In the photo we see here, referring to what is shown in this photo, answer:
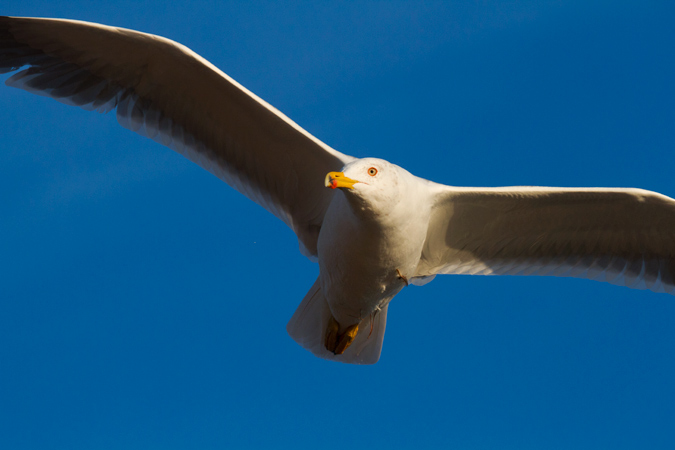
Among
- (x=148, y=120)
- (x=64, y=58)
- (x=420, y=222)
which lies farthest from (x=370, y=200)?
(x=64, y=58)

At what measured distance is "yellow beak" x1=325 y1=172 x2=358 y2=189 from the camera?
16.8ft

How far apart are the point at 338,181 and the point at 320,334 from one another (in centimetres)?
229

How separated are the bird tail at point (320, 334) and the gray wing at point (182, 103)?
1.67 ft

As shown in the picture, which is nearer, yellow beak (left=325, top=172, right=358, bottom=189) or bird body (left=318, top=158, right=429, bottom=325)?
yellow beak (left=325, top=172, right=358, bottom=189)

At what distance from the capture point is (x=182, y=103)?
6707 mm

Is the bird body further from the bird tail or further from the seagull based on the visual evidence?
the bird tail

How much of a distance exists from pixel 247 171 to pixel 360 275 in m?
1.69

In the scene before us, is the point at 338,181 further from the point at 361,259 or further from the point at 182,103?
the point at 182,103

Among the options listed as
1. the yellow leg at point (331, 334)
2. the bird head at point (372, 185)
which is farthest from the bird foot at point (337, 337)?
the bird head at point (372, 185)

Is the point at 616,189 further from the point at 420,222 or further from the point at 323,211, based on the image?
the point at 323,211

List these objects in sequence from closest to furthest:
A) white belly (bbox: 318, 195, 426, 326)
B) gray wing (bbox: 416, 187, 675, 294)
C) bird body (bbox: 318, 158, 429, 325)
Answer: bird body (bbox: 318, 158, 429, 325) < white belly (bbox: 318, 195, 426, 326) < gray wing (bbox: 416, 187, 675, 294)

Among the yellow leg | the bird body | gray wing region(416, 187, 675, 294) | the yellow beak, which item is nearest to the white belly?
the bird body

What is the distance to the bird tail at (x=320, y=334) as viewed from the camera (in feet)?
23.2

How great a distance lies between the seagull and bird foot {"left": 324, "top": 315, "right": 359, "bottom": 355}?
0.04 feet
